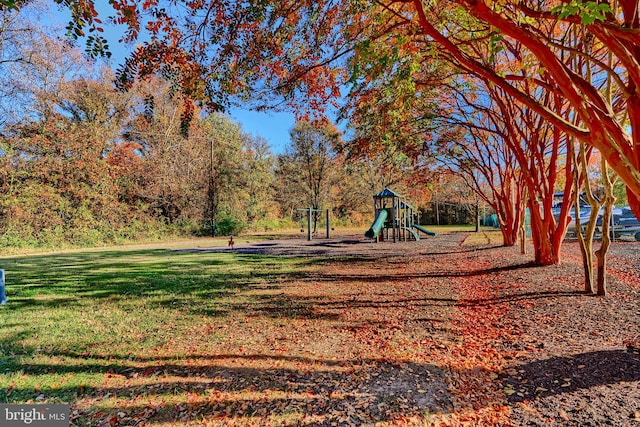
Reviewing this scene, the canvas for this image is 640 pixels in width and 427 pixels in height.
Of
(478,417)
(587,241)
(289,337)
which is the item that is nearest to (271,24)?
(289,337)

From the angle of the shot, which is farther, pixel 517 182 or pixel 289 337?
pixel 517 182

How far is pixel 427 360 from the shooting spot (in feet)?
10.7

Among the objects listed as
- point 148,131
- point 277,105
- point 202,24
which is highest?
point 148,131

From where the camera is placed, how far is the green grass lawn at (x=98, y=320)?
10.2ft

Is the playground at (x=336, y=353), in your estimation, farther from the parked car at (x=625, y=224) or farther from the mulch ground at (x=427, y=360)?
the parked car at (x=625, y=224)

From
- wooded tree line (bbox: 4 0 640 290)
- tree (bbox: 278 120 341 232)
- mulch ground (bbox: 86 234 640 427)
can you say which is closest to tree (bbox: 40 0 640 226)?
wooded tree line (bbox: 4 0 640 290)

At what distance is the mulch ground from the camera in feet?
7.82

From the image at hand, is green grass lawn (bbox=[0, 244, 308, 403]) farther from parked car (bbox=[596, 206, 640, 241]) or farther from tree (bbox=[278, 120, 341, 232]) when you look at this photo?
tree (bbox=[278, 120, 341, 232])

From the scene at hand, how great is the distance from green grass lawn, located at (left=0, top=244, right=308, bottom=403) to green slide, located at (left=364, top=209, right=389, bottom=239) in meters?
7.56

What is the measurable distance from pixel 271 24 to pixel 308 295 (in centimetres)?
487

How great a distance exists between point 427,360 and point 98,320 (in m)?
4.79

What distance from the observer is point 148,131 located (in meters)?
23.2

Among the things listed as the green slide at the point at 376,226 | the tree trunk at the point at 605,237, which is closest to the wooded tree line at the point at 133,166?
the green slide at the point at 376,226

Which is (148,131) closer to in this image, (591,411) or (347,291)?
(347,291)
